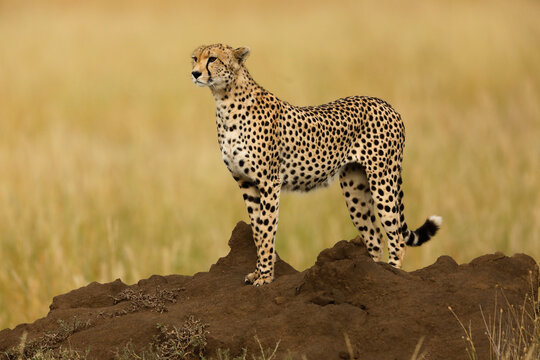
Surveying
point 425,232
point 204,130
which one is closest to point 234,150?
point 425,232

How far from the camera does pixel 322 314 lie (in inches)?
179

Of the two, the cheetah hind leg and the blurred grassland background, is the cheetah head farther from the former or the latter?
the blurred grassland background

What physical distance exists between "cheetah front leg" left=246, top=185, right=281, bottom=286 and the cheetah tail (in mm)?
994

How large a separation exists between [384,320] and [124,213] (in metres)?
4.63

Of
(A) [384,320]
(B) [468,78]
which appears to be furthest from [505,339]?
(B) [468,78]

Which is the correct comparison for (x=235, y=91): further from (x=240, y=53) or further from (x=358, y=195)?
(x=358, y=195)

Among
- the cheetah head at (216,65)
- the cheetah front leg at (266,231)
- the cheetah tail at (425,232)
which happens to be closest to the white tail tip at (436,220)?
the cheetah tail at (425,232)

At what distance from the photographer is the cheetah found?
196 inches

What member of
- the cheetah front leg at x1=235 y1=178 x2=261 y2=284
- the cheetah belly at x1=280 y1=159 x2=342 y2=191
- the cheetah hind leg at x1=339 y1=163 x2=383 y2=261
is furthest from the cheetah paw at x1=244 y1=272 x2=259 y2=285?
the cheetah hind leg at x1=339 y1=163 x2=383 y2=261

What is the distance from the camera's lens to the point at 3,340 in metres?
5.11

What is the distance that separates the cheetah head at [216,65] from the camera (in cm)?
479

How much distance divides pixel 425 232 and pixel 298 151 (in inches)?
40.0

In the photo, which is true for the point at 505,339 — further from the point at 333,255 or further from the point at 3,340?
the point at 3,340

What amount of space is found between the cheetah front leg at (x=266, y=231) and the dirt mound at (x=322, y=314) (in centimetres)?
9
